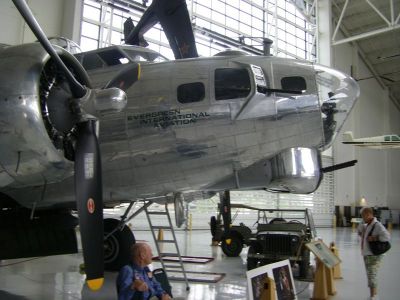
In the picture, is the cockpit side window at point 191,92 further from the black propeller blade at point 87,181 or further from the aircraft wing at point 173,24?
the aircraft wing at point 173,24

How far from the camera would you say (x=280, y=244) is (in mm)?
9695

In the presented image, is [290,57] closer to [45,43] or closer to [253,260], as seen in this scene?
[253,260]

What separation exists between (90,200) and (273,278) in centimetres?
252

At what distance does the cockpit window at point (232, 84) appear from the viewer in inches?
270

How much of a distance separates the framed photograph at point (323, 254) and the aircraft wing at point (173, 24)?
8.78 metres

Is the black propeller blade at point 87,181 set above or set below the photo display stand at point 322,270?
above

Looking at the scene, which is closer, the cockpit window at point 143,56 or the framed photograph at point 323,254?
the framed photograph at point 323,254

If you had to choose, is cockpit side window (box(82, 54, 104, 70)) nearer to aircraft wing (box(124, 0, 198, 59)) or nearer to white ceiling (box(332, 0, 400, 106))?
aircraft wing (box(124, 0, 198, 59))

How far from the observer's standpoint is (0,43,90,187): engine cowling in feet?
17.0

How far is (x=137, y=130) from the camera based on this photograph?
6.97 m

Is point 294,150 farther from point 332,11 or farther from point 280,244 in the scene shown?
point 332,11

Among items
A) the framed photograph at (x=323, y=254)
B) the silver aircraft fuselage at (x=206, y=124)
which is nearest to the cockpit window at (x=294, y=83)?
the silver aircraft fuselage at (x=206, y=124)

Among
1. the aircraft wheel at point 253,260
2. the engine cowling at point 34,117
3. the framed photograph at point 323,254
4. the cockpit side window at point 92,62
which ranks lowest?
the aircraft wheel at point 253,260

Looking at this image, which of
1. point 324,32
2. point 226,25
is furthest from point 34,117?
point 324,32
